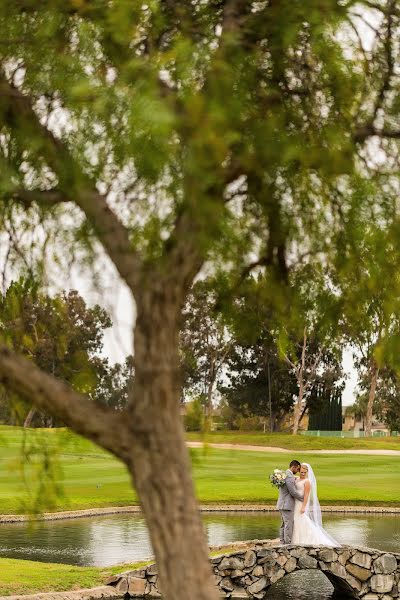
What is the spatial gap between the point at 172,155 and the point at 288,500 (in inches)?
542

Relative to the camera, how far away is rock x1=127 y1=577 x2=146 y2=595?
1812cm

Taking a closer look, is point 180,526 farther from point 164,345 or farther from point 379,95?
point 379,95

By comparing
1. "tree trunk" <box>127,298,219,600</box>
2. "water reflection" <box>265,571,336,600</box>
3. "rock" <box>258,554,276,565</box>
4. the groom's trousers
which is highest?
"tree trunk" <box>127,298,219,600</box>

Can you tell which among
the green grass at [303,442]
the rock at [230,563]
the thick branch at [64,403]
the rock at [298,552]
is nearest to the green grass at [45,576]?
the rock at [230,563]

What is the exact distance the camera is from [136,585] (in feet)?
59.7

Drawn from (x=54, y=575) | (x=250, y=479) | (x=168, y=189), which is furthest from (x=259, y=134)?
(x=250, y=479)

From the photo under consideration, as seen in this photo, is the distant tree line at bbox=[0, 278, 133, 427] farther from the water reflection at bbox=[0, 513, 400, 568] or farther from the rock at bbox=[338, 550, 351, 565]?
the water reflection at bbox=[0, 513, 400, 568]

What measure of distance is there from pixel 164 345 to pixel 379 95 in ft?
7.53

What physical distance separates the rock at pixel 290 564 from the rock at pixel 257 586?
0.42 meters

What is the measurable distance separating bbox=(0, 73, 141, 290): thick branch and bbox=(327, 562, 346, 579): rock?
12.5 m

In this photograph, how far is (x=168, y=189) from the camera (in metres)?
6.79

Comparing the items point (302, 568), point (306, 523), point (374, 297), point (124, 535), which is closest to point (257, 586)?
point (302, 568)

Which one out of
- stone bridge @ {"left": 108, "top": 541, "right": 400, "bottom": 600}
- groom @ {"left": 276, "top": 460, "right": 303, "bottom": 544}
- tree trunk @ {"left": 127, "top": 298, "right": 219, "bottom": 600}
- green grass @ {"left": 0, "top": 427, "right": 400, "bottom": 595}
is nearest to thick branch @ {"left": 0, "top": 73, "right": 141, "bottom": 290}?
tree trunk @ {"left": 127, "top": 298, "right": 219, "bottom": 600}

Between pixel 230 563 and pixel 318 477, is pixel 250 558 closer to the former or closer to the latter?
pixel 230 563
